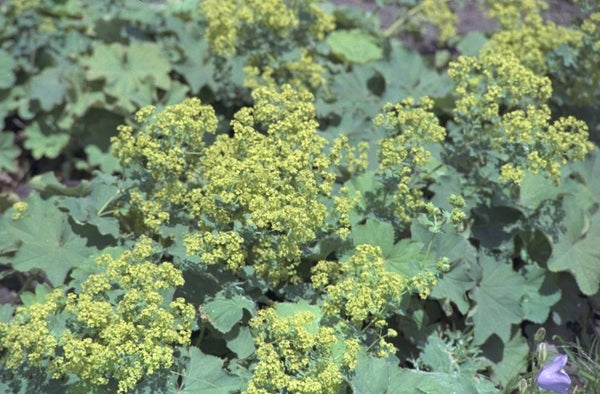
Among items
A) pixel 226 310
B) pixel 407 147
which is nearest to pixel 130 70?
pixel 407 147

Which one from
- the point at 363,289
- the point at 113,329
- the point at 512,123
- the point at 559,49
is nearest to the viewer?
the point at 113,329

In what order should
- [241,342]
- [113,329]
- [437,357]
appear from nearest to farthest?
[113,329]
[241,342]
[437,357]

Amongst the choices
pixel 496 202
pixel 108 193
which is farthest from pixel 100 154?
pixel 496 202

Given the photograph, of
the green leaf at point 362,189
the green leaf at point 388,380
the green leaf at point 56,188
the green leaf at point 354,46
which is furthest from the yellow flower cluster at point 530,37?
the green leaf at point 56,188

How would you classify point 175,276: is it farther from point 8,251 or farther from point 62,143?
point 62,143

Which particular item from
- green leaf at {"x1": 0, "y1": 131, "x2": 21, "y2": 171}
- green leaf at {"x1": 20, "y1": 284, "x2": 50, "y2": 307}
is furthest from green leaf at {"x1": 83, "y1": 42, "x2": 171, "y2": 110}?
green leaf at {"x1": 20, "y1": 284, "x2": 50, "y2": 307}

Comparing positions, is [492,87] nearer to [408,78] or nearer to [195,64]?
[408,78]
